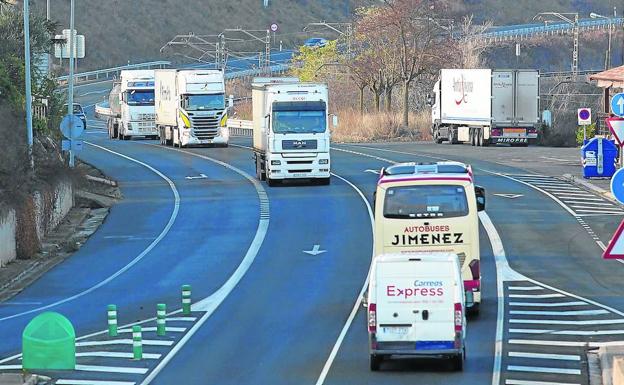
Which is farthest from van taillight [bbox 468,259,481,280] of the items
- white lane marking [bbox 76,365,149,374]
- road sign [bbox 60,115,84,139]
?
road sign [bbox 60,115,84,139]

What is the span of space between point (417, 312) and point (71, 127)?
29.7m

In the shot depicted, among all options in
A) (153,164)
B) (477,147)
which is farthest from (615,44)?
(153,164)

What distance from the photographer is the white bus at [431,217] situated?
86.1ft

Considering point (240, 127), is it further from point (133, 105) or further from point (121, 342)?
point (121, 342)

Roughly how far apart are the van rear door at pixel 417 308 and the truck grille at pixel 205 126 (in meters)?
47.9

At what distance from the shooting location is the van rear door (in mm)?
20797

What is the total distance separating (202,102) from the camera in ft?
223

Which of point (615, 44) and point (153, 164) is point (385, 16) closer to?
point (153, 164)

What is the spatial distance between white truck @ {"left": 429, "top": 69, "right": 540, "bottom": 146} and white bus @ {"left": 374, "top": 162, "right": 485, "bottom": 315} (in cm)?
4586

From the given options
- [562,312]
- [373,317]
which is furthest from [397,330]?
[562,312]

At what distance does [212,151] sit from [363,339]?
44.6 metres

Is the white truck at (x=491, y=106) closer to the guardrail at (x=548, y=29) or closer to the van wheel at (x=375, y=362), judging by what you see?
the van wheel at (x=375, y=362)

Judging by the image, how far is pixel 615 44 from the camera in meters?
145

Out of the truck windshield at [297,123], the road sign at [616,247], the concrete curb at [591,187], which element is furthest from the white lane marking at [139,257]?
the road sign at [616,247]
